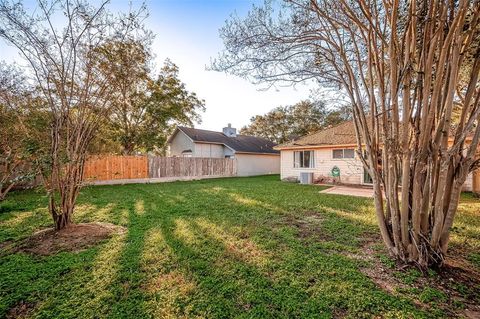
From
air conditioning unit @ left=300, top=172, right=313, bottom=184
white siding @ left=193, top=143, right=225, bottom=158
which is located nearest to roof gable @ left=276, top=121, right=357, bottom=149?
air conditioning unit @ left=300, top=172, right=313, bottom=184

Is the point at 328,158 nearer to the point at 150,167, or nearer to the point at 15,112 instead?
the point at 150,167

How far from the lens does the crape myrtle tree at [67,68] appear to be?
13.7ft

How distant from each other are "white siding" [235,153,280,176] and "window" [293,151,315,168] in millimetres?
6282

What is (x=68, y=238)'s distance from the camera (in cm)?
421

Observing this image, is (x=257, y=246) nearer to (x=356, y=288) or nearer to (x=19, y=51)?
(x=356, y=288)

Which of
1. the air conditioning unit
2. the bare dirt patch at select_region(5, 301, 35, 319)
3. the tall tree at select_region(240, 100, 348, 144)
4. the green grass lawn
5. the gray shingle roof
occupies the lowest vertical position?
the bare dirt patch at select_region(5, 301, 35, 319)

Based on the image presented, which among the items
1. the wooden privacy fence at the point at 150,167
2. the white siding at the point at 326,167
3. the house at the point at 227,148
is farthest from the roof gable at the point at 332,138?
the house at the point at 227,148

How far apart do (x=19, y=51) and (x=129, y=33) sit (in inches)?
81.5

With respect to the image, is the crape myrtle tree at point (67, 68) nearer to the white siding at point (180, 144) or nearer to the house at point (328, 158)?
the house at point (328, 158)

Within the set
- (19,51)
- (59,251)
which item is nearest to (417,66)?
(59,251)

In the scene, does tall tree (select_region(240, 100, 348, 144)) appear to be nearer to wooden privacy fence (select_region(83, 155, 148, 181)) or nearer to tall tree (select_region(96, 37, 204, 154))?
tall tree (select_region(96, 37, 204, 154))

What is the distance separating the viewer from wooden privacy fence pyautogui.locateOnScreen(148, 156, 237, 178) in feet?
48.0

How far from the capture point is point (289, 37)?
13.8 ft

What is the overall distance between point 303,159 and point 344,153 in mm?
2676
